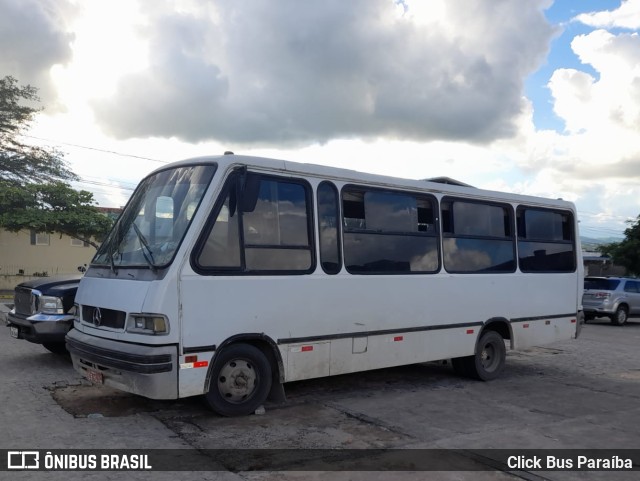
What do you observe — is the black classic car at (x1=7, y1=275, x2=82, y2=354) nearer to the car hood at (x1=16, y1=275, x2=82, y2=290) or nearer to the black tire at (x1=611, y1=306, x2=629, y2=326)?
the car hood at (x1=16, y1=275, x2=82, y2=290)

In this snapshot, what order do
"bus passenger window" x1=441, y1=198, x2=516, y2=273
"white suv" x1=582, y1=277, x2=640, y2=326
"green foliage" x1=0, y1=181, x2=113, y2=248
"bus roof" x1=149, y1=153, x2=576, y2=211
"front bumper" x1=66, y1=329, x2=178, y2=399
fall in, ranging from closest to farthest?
"front bumper" x1=66, y1=329, x2=178, y2=399
"bus roof" x1=149, y1=153, x2=576, y2=211
"bus passenger window" x1=441, y1=198, x2=516, y2=273
"white suv" x1=582, y1=277, x2=640, y2=326
"green foliage" x1=0, y1=181, x2=113, y2=248

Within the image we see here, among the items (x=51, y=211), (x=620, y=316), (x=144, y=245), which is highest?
(x=51, y=211)

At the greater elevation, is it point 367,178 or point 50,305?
point 367,178

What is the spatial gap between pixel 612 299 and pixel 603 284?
730 mm

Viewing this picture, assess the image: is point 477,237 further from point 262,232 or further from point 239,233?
point 239,233

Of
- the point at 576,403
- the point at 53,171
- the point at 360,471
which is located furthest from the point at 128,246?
the point at 53,171

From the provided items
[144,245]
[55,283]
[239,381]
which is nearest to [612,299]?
[239,381]

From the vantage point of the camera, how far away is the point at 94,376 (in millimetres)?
6422

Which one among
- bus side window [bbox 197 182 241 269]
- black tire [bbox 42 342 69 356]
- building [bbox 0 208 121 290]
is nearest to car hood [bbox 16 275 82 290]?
black tire [bbox 42 342 69 356]

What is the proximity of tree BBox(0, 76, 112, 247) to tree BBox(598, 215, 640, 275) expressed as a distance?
26.8m

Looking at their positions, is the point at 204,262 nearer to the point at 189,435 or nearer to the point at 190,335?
the point at 190,335

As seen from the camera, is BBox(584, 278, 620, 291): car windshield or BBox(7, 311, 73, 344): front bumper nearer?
BBox(7, 311, 73, 344): front bumper

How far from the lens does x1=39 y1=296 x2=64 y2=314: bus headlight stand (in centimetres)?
878

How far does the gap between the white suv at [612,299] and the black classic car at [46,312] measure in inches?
698
